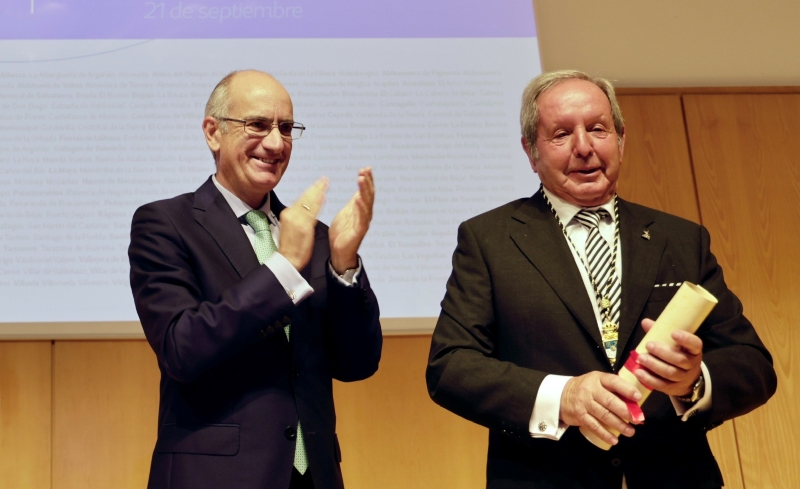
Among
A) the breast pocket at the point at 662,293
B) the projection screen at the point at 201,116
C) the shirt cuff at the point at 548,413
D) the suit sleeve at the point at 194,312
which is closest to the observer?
the shirt cuff at the point at 548,413

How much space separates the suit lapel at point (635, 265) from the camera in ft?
5.85

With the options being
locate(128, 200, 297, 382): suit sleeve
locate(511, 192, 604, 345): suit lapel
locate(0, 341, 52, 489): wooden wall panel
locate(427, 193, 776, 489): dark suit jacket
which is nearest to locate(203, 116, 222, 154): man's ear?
locate(128, 200, 297, 382): suit sleeve

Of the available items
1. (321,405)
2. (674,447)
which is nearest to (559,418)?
(674,447)

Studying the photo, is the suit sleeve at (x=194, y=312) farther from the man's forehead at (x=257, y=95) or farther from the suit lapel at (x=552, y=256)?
the suit lapel at (x=552, y=256)

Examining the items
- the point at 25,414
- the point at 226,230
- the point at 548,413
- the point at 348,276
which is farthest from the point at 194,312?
the point at 25,414

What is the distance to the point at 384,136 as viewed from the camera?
11.4 ft

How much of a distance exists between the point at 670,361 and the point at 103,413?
252cm

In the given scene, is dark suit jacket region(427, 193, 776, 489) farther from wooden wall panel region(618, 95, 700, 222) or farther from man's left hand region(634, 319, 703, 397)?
wooden wall panel region(618, 95, 700, 222)

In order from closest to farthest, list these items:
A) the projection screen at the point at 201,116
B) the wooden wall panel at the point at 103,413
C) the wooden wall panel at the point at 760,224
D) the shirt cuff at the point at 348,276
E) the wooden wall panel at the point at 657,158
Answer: the shirt cuff at the point at 348,276, the projection screen at the point at 201,116, the wooden wall panel at the point at 103,413, the wooden wall panel at the point at 760,224, the wooden wall panel at the point at 657,158

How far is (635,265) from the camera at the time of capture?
73.6 inches

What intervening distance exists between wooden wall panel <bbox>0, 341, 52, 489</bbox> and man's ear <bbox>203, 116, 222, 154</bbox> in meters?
1.69

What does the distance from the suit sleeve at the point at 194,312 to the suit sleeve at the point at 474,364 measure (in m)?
0.35

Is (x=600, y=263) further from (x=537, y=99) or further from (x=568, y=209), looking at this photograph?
(x=537, y=99)

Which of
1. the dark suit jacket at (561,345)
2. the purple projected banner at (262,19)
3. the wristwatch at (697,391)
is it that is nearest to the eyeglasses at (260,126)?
the dark suit jacket at (561,345)
